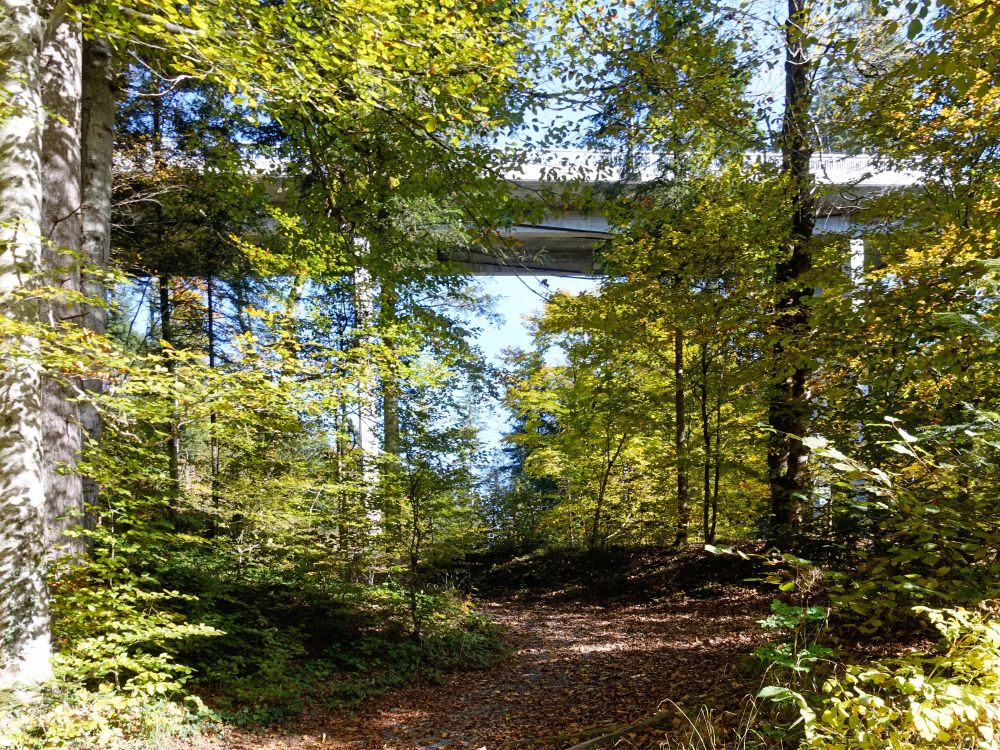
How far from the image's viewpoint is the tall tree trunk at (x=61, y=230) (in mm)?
4555

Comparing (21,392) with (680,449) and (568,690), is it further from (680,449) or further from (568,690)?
(680,449)

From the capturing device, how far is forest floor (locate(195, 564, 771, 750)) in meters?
4.48

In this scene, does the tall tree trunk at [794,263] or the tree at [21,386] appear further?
the tall tree trunk at [794,263]

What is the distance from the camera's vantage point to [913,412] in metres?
4.68

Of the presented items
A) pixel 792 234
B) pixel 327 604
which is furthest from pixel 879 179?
pixel 327 604

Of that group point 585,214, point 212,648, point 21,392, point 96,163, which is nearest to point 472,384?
point 585,214

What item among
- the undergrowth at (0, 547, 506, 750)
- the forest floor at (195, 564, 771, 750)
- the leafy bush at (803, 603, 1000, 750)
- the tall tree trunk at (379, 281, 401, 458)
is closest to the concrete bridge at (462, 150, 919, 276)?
the tall tree trunk at (379, 281, 401, 458)

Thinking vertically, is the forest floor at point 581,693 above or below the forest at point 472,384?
below

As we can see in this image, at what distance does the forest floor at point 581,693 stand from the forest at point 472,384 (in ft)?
0.22

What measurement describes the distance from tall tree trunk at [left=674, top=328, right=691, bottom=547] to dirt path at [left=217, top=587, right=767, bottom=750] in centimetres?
223

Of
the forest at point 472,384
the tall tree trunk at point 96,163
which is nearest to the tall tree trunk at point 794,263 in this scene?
the forest at point 472,384

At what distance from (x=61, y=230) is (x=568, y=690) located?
20.0 ft

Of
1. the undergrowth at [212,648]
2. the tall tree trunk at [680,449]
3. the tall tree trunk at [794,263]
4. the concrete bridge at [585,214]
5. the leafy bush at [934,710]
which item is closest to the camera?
the leafy bush at [934,710]

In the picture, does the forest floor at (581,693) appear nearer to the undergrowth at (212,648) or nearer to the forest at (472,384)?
the forest at (472,384)
